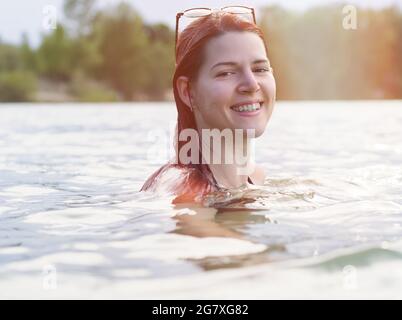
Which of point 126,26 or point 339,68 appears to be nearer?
point 339,68

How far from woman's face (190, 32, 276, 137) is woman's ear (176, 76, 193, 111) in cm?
8

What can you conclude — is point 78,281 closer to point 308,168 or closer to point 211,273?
point 211,273

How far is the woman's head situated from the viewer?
3.70 metres

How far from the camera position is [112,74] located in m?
48.2

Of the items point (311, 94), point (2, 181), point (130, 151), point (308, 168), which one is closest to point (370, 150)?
point (308, 168)

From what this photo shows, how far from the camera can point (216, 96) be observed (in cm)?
370

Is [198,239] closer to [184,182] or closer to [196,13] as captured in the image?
[184,182]

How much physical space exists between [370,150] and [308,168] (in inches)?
73.2

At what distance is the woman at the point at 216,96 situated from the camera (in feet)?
12.2

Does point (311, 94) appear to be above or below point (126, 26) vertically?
below

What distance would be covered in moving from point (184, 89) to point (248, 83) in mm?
410
